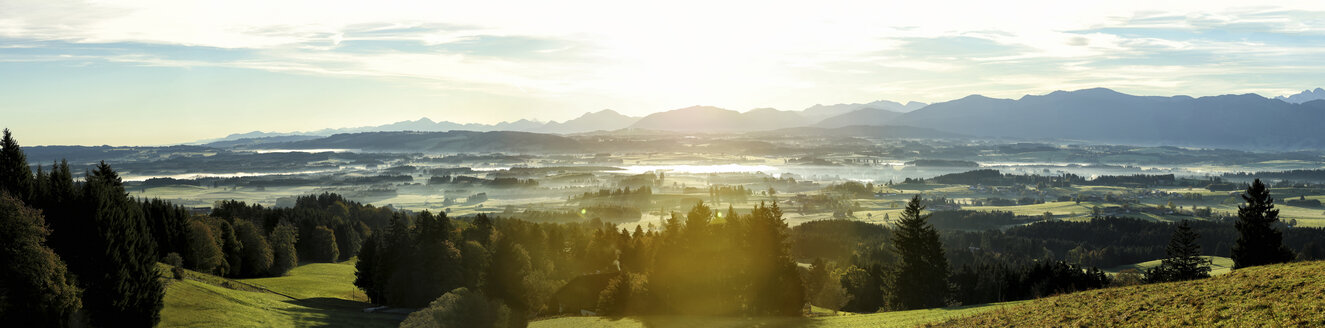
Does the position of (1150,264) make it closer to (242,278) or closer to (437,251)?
(437,251)

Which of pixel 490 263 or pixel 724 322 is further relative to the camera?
pixel 490 263

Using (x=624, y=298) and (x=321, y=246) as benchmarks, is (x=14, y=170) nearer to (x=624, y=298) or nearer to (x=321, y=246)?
(x=624, y=298)

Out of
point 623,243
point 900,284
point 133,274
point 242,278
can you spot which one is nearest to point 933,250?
point 900,284

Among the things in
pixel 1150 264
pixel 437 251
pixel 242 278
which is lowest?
pixel 1150 264

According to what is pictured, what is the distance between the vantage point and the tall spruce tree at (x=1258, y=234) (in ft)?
234

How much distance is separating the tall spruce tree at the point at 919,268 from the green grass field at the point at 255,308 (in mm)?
50299

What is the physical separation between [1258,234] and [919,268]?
37.6 meters

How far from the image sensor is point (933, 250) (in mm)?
69375

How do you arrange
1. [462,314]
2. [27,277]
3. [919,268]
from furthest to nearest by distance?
[919,268], [462,314], [27,277]

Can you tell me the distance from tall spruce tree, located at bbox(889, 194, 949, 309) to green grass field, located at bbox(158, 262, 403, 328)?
1980 inches

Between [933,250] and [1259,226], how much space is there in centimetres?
3601

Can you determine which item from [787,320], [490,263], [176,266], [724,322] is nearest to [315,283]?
[176,266]

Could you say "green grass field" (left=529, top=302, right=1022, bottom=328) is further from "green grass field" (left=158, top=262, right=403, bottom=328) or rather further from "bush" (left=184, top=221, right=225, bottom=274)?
"bush" (left=184, top=221, right=225, bottom=274)

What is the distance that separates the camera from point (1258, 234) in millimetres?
72062
